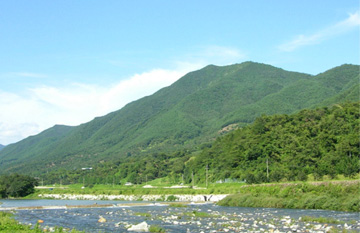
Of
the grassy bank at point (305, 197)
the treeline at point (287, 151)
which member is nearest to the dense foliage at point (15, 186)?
the treeline at point (287, 151)

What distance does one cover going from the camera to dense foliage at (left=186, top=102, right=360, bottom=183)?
69812mm

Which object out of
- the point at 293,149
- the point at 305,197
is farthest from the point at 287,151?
the point at 305,197

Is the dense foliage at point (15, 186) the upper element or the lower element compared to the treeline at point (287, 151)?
lower

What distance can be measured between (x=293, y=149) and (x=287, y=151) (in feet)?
5.20

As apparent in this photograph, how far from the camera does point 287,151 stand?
82312 mm

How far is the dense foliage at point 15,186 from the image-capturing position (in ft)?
327

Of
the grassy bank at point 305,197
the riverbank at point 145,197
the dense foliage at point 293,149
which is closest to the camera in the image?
the grassy bank at point 305,197

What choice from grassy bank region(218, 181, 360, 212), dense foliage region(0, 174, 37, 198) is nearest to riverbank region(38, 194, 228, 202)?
dense foliage region(0, 174, 37, 198)

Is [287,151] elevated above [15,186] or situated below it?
above

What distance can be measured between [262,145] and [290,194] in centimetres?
3623

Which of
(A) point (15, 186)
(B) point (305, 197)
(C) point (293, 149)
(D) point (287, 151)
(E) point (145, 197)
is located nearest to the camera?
(B) point (305, 197)

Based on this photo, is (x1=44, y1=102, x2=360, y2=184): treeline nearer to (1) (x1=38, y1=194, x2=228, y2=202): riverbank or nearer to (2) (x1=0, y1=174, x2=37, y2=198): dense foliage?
(1) (x1=38, y1=194, x2=228, y2=202): riverbank

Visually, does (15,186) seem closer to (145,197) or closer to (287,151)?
(145,197)

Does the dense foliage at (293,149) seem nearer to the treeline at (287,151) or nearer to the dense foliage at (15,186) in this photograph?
the treeline at (287,151)
